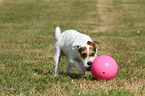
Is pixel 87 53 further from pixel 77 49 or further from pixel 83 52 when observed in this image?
pixel 77 49

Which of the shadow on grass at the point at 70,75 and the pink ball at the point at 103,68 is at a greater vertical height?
the pink ball at the point at 103,68

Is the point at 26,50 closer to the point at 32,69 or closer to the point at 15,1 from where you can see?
the point at 32,69

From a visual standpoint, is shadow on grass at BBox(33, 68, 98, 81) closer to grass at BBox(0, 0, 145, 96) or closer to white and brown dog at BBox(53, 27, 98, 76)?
grass at BBox(0, 0, 145, 96)

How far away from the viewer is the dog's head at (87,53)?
5.23 metres

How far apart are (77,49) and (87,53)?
0.33 m

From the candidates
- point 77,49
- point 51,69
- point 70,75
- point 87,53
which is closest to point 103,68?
point 87,53

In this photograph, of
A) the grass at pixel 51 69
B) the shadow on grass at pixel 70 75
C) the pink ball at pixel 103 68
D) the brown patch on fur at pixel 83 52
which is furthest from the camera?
the shadow on grass at pixel 70 75

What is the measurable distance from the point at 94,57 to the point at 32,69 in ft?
7.35

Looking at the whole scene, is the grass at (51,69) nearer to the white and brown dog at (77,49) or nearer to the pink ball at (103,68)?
the pink ball at (103,68)

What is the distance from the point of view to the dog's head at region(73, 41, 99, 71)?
5.23 m

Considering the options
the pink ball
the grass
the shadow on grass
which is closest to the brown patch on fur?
the pink ball

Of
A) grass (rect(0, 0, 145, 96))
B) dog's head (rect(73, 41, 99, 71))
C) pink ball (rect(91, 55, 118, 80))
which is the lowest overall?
grass (rect(0, 0, 145, 96))

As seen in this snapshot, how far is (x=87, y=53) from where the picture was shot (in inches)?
205

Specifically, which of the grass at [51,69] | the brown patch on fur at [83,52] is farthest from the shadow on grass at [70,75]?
the brown patch on fur at [83,52]
